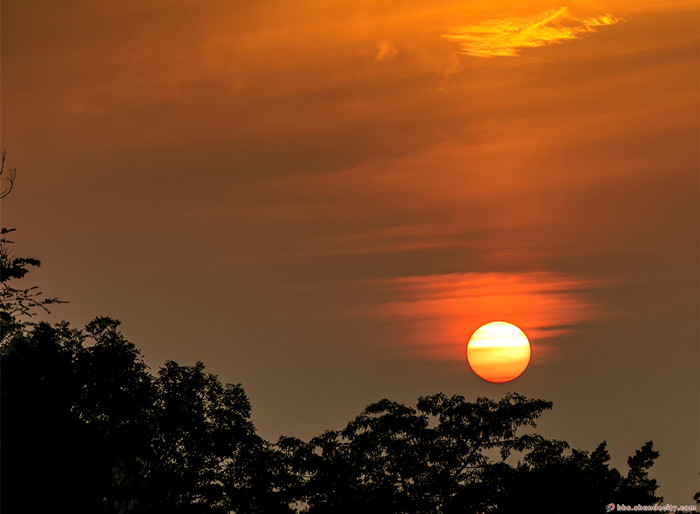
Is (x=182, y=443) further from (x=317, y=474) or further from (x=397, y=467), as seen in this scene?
(x=397, y=467)

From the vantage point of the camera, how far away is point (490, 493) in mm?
50469

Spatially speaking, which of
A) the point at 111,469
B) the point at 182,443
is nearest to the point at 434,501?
the point at 182,443

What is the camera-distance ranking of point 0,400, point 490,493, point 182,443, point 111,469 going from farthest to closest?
point 182,443, point 490,493, point 111,469, point 0,400

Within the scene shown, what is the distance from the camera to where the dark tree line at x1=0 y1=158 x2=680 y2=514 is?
40.5 m

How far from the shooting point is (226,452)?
178 ft

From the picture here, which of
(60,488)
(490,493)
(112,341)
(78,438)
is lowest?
(60,488)

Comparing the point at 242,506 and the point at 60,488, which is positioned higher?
the point at 242,506

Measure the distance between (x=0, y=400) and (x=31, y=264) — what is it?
25.0 feet

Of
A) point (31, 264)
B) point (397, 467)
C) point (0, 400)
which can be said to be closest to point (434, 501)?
point (397, 467)

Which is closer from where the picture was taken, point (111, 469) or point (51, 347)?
point (111, 469)

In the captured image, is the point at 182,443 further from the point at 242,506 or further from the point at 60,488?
the point at 60,488

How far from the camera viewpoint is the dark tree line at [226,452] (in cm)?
4053

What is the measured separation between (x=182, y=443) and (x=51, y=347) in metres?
10.5

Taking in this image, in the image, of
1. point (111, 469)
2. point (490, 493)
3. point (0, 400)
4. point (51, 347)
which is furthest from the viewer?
point (490, 493)
